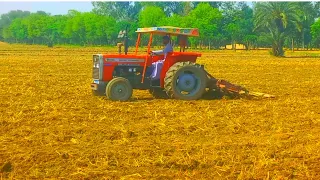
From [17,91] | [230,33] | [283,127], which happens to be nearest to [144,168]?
[283,127]

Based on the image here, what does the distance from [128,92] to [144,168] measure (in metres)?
5.88

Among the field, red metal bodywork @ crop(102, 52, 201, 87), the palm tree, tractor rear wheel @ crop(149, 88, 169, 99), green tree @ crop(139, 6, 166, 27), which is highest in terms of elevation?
green tree @ crop(139, 6, 166, 27)

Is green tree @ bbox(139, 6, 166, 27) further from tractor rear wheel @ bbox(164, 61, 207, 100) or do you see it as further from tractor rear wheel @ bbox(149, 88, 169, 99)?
tractor rear wheel @ bbox(164, 61, 207, 100)

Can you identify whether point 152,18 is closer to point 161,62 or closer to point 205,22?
point 205,22

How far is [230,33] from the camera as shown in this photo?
78.1 m

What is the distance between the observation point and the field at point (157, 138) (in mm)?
5871

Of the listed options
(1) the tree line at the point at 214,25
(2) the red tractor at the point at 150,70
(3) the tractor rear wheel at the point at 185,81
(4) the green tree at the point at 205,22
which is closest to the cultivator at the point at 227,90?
(2) the red tractor at the point at 150,70

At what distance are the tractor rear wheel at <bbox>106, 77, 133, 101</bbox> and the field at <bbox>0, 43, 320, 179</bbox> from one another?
321mm

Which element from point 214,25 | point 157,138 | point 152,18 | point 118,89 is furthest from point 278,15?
point 157,138

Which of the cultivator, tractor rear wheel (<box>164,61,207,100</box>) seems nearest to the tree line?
the cultivator

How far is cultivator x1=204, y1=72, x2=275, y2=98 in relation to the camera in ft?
40.6

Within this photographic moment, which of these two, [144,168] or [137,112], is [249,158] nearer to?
[144,168]

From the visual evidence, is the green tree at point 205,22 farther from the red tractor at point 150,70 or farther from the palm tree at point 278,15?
the red tractor at point 150,70

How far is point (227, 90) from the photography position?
12.4 m
